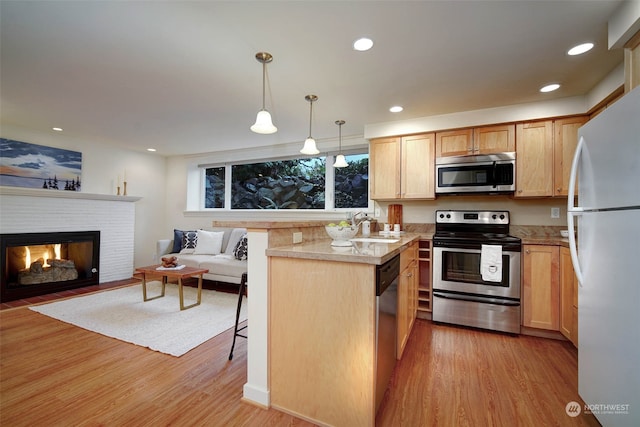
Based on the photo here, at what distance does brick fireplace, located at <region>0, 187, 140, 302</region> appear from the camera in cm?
369

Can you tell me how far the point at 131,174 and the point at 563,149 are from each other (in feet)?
21.5

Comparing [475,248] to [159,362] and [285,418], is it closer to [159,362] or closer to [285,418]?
[285,418]

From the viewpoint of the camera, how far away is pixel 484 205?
133 inches

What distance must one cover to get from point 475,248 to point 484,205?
32.6 inches

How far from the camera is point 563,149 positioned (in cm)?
281

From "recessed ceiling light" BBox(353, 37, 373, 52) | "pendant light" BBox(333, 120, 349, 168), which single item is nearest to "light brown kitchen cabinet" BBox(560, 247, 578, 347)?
"pendant light" BBox(333, 120, 349, 168)

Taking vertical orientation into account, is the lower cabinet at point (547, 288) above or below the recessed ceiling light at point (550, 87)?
below

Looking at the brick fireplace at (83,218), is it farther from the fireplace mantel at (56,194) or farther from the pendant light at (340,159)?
the pendant light at (340,159)

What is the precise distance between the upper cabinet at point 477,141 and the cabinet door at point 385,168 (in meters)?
0.52

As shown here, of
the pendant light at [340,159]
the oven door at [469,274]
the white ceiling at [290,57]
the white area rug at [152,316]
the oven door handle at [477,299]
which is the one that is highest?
the white ceiling at [290,57]

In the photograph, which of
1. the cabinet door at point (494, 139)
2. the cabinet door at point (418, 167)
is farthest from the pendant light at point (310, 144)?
the cabinet door at point (494, 139)

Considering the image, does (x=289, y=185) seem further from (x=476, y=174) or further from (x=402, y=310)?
(x=402, y=310)

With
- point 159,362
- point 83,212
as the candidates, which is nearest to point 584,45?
point 159,362

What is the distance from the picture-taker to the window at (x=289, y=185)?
433 centimetres
